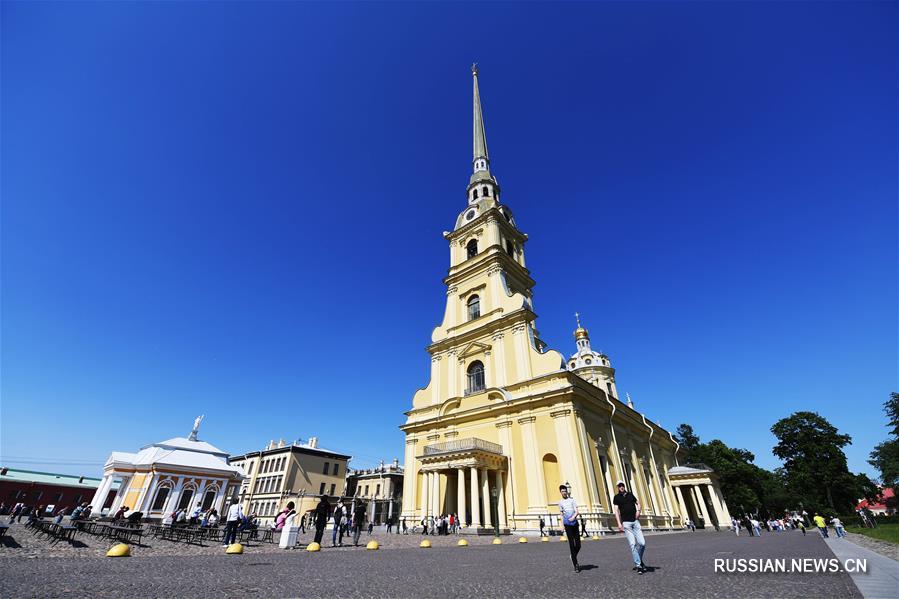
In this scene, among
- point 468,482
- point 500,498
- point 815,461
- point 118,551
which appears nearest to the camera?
point 118,551

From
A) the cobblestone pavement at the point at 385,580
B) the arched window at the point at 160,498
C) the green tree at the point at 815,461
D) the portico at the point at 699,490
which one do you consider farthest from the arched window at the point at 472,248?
the green tree at the point at 815,461

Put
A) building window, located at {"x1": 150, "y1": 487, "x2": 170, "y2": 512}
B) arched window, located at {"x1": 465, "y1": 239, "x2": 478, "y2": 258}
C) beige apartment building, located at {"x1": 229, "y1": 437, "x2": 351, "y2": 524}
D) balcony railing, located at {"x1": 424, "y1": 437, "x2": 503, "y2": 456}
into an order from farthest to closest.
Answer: beige apartment building, located at {"x1": 229, "y1": 437, "x2": 351, "y2": 524}
arched window, located at {"x1": 465, "y1": 239, "x2": 478, "y2": 258}
building window, located at {"x1": 150, "y1": 487, "x2": 170, "y2": 512}
balcony railing, located at {"x1": 424, "y1": 437, "x2": 503, "y2": 456}

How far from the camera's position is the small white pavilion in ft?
109

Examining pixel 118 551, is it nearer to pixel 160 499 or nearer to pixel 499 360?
pixel 499 360

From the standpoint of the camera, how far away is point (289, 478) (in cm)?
4712

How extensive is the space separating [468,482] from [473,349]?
8.91 meters

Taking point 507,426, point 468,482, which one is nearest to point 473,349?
point 507,426

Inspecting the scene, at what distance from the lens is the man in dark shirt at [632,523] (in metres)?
6.77

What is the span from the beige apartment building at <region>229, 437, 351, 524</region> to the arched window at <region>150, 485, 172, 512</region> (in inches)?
475

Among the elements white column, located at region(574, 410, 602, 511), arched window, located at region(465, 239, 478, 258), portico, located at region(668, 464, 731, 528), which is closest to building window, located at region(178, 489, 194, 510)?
arched window, located at region(465, 239, 478, 258)

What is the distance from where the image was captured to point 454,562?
8.78 metres

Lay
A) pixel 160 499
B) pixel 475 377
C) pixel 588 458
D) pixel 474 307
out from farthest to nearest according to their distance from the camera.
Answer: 1. pixel 160 499
2. pixel 474 307
3. pixel 475 377
4. pixel 588 458

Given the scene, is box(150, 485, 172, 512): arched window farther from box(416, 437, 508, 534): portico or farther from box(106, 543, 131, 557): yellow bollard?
box(106, 543, 131, 557): yellow bollard

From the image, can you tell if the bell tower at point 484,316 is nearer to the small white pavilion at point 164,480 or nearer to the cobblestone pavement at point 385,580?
the cobblestone pavement at point 385,580
